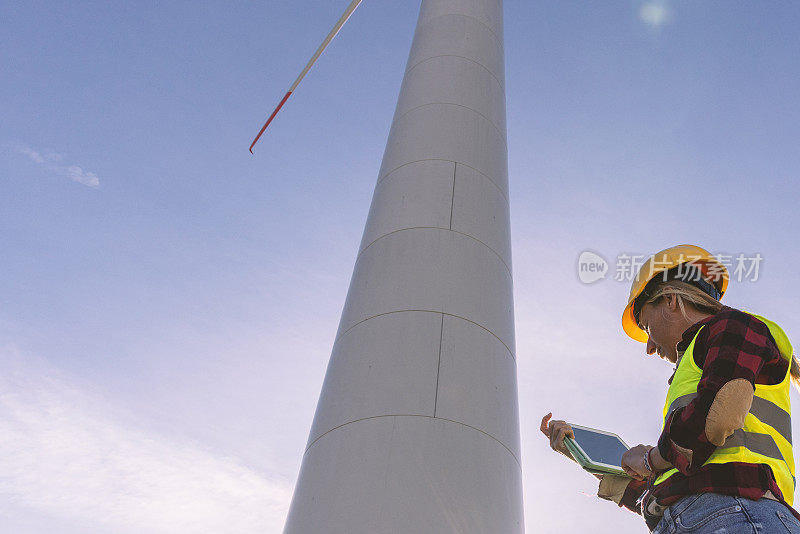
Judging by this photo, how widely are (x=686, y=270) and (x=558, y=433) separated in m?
1.45

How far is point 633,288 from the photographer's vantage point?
15.8ft

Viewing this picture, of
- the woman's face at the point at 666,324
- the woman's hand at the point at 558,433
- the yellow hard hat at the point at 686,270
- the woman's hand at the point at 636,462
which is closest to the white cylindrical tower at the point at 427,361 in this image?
the woman's hand at the point at 558,433

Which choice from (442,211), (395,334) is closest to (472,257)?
(442,211)

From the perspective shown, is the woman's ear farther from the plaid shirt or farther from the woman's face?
the plaid shirt

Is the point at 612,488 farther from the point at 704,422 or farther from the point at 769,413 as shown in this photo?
the point at 704,422

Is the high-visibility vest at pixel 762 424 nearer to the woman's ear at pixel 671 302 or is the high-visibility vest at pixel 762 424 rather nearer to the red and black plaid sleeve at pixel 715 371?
the red and black plaid sleeve at pixel 715 371

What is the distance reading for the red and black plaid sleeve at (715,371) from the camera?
3.21 m

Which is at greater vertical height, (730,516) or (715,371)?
(715,371)

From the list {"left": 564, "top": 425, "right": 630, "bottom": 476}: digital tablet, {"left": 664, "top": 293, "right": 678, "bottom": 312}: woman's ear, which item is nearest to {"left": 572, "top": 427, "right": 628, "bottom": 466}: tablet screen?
{"left": 564, "top": 425, "right": 630, "bottom": 476}: digital tablet

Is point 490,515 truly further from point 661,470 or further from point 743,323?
point 743,323

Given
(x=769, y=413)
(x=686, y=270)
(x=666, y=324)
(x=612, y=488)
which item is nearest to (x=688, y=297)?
(x=666, y=324)

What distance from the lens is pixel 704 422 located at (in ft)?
10.5

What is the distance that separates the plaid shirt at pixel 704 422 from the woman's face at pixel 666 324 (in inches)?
27.0

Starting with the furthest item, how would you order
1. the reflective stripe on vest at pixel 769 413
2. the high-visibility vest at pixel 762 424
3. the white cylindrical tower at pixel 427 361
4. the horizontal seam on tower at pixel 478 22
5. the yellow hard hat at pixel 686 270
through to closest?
the horizontal seam on tower at pixel 478 22
the white cylindrical tower at pixel 427 361
the yellow hard hat at pixel 686 270
the reflective stripe on vest at pixel 769 413
the high-visibility vest at pixel 762 424
